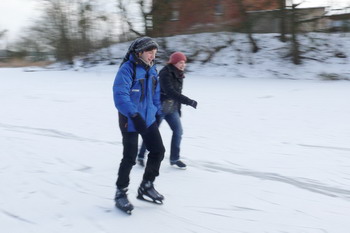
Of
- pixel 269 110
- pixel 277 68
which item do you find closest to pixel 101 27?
pixel 277 68

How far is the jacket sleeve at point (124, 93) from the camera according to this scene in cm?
345

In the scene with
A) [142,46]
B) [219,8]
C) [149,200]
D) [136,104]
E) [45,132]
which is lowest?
[45,132]

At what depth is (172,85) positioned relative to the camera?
15.8 ft

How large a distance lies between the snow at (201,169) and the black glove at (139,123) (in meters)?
0.89

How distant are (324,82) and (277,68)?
10.9ft

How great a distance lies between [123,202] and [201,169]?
177cm

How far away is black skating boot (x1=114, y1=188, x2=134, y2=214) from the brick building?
1627 centimetres

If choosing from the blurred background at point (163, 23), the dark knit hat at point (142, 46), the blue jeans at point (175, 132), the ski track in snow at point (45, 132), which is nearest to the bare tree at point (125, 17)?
the blurred background at point (163, 23)

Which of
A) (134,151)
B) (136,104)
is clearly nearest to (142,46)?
(136,104)

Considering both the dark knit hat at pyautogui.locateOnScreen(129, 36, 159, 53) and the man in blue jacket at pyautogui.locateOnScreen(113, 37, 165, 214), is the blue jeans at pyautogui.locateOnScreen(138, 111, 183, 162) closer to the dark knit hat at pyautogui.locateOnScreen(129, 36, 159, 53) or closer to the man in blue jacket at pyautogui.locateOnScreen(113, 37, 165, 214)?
the man in blue jacket at pyautogui.locateOnScreen(113, 37, 165, 214)

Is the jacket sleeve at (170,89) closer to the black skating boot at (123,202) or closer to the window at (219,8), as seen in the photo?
the black skating boot at (123,202)

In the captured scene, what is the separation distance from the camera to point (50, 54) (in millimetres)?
31266

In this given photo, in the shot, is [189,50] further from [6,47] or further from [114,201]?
[6,47]

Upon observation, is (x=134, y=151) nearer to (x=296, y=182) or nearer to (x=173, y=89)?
(x=173, y=89)
